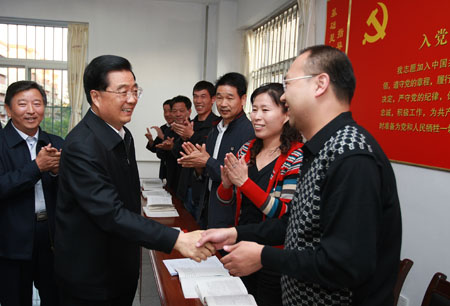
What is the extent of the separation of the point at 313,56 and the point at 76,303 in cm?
125

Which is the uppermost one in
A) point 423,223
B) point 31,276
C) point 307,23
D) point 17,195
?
point 307,23

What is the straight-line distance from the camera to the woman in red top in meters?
1.57

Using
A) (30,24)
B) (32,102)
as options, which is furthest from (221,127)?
(30,24)

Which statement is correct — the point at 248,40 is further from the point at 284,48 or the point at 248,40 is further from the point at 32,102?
the point at 32,102

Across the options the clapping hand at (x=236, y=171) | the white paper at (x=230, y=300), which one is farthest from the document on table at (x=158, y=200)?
the white paper at (x=230, y=300)

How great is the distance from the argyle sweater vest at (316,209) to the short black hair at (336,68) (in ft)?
0.36

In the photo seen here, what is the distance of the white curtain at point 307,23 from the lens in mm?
3443

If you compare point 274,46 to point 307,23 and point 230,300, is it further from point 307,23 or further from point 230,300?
point 230,300

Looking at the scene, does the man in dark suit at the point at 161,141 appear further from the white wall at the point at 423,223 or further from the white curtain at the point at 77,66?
the white wall at the point at 423,223

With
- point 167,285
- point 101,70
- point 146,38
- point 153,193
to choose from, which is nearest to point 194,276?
point 167,285

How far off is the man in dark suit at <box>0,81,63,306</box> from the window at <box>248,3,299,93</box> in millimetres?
2886

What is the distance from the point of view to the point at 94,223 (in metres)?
1.37

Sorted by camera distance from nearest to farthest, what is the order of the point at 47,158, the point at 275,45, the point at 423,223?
the point at 47,158
the point at 423,223
the point at 275,45

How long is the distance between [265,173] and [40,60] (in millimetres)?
5628
